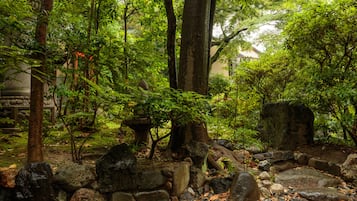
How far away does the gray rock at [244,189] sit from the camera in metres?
3.13

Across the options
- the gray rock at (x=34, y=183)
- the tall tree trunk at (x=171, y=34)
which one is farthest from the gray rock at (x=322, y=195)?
the gray rock at (x=34, y=183)

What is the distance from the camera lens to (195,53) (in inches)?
160

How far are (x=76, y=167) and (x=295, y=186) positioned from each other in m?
3.16

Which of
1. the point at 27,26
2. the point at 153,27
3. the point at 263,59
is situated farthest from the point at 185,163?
the point at 263,59

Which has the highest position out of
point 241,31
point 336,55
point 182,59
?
point 241,31

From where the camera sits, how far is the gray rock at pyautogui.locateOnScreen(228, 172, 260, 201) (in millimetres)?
3133

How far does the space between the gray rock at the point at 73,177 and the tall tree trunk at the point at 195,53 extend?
1.70m

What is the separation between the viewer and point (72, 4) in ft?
11.1

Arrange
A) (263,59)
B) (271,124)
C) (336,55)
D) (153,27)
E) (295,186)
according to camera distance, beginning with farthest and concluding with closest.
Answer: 1. (263,59)
2. (271,124)
3. (153,27)
4. (336,55)
5. (295,186)

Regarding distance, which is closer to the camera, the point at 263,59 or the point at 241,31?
the point at 263,59

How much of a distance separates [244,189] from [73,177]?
6.52 ft

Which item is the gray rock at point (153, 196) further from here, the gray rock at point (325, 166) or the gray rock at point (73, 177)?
the gray rock at point (325, 166)

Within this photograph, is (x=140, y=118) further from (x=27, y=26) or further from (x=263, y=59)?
(x=263, y=59)

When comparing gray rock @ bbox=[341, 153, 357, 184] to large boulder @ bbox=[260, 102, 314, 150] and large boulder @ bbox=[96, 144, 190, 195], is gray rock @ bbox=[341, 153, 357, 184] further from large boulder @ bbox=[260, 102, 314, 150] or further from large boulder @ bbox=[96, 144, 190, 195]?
large boulder @ bbox=[96, 144, 190, 195]
